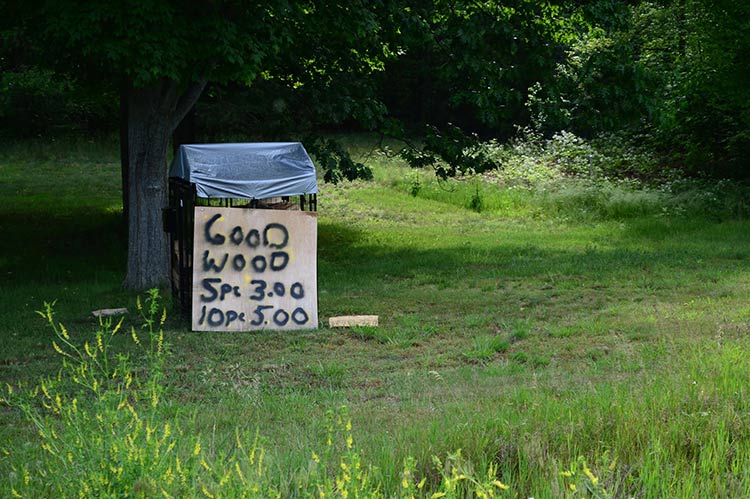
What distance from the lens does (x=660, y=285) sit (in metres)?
13.0

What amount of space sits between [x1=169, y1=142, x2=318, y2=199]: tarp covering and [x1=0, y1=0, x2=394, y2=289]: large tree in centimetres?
101

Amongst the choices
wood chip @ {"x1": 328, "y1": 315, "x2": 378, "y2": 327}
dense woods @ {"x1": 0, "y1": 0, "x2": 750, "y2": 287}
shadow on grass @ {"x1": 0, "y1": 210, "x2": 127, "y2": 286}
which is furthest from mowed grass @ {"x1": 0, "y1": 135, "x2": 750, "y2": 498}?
dense woods @ {"x1": 0, "y1": 0, "x2": 750, "y2": 287}

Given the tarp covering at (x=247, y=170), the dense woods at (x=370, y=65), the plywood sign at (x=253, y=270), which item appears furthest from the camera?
the dense woods at (x=370, y=65)

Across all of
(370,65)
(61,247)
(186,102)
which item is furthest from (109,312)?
(370,65)

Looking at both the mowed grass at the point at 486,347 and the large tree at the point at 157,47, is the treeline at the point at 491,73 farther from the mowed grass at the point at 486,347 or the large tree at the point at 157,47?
the mowed grass at the point at 486,347

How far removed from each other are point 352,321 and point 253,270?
4.11 ft

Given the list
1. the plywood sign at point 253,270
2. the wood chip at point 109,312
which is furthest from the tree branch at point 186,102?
the plywood sign at point 253,270

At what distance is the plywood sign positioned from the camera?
35.1ft

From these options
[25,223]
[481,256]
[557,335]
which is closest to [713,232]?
[481,256]

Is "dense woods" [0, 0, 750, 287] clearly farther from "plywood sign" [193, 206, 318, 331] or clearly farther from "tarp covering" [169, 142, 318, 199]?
"plywood sign" [193, 206, 318, 331]

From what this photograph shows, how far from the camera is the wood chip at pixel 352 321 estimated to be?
427 inches

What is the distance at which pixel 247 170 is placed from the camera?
11.3 metres

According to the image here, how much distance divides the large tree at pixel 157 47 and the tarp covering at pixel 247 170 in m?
1.01

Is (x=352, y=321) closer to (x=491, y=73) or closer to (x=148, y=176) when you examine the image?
(x=148, y=176)
